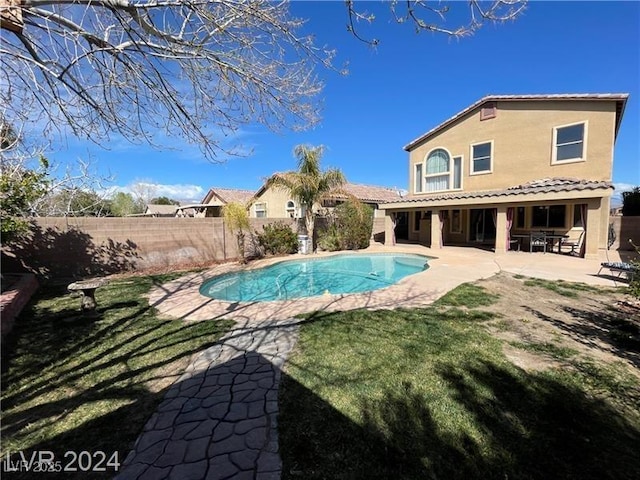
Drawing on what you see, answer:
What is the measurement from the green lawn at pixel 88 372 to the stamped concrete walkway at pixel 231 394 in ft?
0.86

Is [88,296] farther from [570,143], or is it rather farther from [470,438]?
[570,143]

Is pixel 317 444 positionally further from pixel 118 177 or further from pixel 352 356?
pixel 118 177

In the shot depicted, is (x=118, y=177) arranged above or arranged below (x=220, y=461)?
above

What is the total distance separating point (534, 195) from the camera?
13.9 metres

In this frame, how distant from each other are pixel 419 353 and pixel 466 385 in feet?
2.99

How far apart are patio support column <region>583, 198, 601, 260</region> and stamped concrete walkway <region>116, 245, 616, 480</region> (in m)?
5.12

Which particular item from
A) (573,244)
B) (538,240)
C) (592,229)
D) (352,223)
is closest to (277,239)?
(352,223)

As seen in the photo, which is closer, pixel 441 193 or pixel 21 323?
pixel 21 323

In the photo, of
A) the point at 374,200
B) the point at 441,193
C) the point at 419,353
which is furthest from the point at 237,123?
the point at 374,200

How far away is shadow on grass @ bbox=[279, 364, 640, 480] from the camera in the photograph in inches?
99.1

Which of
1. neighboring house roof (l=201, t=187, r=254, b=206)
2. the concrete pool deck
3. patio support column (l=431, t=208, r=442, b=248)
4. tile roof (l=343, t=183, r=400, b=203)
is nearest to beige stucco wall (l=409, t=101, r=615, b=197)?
patio support column (l=431, t=208, r=442, b=248)

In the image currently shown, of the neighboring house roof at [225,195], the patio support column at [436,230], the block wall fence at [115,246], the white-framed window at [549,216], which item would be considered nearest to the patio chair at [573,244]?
the white-framed window at [549,216]

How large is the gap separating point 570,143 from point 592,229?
4991mm

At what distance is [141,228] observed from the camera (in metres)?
13.0
